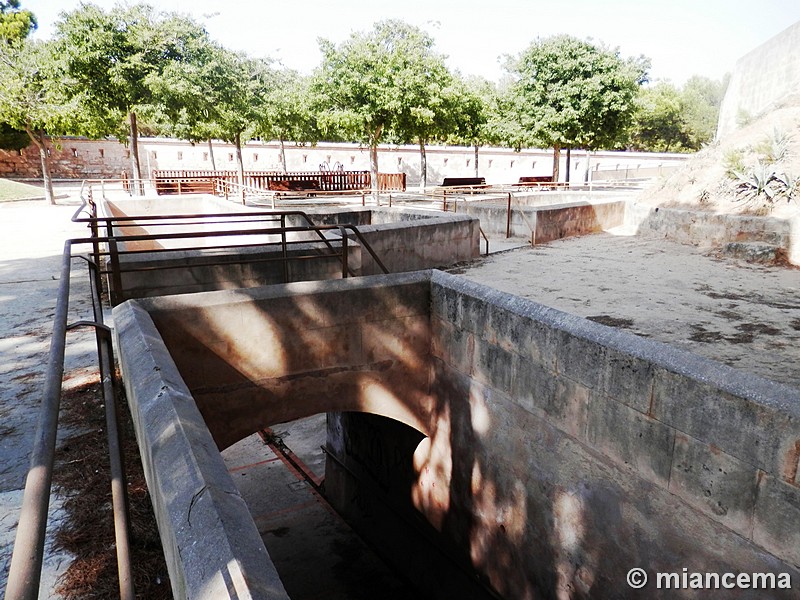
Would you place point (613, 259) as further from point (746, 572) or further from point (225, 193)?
point (225, 193)

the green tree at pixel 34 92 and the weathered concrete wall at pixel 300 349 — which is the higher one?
the green tree at pixel 34 92

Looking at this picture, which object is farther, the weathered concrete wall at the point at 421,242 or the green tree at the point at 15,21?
the green tree at the point at 15,21

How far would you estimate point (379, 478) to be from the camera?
9.45 metres

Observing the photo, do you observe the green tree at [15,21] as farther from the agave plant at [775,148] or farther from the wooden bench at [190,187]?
the agave plant at [775,148]

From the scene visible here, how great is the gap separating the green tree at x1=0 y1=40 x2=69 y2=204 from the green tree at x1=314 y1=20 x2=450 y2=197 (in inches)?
457

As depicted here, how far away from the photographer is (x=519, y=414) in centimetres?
555

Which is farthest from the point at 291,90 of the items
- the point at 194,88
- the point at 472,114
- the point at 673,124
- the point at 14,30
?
the point at 673,124

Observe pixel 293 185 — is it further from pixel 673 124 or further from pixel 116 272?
pixel 673 124

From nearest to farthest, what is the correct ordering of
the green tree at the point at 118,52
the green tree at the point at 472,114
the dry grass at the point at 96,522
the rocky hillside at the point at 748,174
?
1. the dry grass at the point at 96,522
2. the rocky hillside at the point at 748,174
3. the green tree at the point at 118,52
4. the green tree at the point at 472,114

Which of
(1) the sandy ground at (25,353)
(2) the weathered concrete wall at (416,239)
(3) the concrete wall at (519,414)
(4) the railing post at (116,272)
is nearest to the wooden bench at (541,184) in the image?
(2) the weathered concrete wall at (416,239)

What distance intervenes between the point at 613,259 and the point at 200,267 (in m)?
8.58

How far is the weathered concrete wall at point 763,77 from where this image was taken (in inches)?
975

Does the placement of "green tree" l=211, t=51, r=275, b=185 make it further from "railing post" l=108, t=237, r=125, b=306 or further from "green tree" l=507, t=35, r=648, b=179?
"railing post" l=108, t=237, r=125, b=306

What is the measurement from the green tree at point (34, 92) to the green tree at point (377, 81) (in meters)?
11.6
